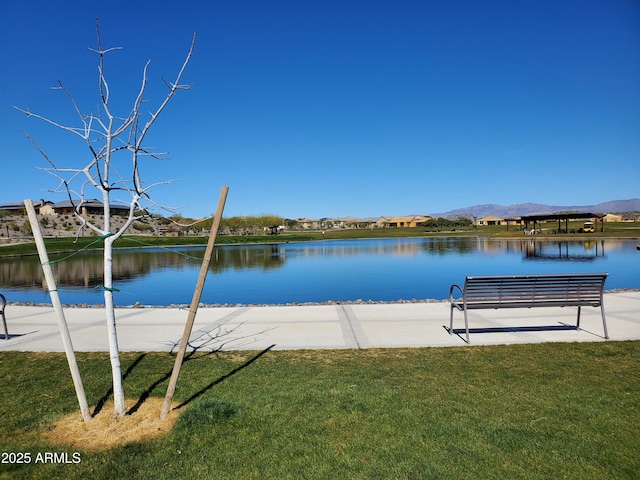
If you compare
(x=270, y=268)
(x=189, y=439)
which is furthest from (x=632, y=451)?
(x=270, y=268)

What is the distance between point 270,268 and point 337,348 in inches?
801

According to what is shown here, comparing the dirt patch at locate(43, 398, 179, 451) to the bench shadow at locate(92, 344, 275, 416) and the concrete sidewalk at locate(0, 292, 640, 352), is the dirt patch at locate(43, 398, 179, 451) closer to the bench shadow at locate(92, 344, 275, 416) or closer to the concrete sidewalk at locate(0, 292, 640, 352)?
the bench shadow at locate(92, 344, 275, 416)

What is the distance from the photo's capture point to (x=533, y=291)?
715cm

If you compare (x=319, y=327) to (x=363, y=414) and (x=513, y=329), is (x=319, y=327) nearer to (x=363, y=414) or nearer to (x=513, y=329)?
(x=513, y=329)

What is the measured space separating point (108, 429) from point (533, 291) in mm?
6720

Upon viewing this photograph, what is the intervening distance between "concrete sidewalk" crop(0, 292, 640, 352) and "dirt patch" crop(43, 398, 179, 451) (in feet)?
8.30

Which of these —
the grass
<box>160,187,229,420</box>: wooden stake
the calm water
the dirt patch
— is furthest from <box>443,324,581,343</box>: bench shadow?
the calm water

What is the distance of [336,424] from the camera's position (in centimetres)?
387

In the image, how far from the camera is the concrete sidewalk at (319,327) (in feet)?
22.7

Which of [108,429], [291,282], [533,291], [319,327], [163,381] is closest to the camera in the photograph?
[108,429]

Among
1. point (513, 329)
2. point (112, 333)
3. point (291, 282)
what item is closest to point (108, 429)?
point (112, 333)

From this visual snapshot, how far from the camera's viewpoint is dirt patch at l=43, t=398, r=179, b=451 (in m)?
3.70

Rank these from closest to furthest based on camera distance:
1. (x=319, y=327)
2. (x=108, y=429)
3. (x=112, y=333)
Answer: (x=108, y=429) < (x=112, y=333) < (x=319, y=327)

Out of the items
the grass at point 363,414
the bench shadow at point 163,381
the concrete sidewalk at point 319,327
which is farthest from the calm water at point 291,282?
the grass at point 363,414
